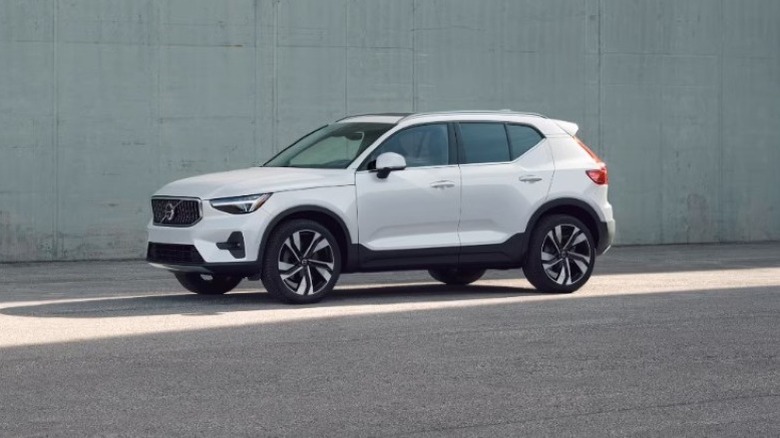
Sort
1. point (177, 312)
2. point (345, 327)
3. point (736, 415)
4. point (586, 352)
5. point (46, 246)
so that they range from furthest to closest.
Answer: point (46, 246), point (177, 312), point (345, 327), point (586, 352), point (736, 415)

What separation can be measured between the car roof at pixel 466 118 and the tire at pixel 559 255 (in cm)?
99

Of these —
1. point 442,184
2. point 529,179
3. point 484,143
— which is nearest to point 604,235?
point 529,179

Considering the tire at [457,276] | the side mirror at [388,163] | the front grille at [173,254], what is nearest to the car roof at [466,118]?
the side mirror at [388,163]

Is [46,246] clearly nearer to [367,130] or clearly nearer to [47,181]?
[47,181]

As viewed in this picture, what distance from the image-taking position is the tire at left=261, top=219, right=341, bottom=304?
13344 mm

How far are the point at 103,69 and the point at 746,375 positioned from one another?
Result: 1280 centimetres

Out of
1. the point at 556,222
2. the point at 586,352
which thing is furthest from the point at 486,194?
the point at 586,352

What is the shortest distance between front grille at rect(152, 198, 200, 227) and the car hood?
0.07m

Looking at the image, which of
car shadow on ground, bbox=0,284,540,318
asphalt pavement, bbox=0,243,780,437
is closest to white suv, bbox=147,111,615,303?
car shadow on ground, bbox=0,284,540,318

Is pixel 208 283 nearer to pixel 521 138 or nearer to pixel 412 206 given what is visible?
pixel 412 206

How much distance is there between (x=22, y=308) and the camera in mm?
13219

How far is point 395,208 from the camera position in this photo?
14023 millimetres

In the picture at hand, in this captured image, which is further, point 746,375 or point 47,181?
point 47,181

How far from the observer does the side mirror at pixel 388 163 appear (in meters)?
13.9
